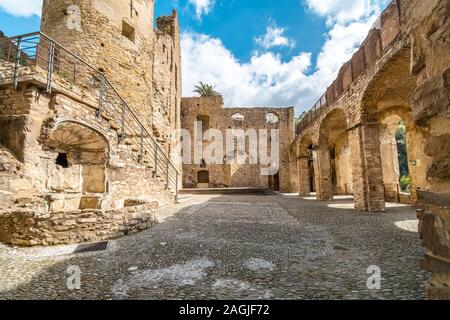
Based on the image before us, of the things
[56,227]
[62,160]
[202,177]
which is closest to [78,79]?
[62,160]

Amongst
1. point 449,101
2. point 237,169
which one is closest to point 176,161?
point 237,169

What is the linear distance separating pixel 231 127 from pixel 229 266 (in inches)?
828

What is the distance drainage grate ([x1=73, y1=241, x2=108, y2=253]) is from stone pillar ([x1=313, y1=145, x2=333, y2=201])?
36.3ft

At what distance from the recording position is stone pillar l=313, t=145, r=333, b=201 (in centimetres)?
1227

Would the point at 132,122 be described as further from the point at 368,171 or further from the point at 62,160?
the point at 368,171

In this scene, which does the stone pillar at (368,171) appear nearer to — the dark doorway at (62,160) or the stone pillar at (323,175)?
the stone pillar at (323,175)

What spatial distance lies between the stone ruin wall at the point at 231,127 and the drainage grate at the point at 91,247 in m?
18.3

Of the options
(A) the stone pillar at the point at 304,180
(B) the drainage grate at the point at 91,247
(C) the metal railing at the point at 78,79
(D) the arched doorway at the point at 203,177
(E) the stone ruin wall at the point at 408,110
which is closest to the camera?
(E) the stone ruin wall at the point at 408,110

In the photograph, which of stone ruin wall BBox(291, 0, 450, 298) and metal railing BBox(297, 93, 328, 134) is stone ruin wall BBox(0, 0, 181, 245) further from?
metal railing BBox(297, 93, 328, 134)

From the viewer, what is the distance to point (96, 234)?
448cm

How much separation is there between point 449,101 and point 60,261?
4673 mm

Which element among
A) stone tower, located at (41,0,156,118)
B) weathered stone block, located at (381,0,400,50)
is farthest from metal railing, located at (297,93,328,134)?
stone tower, located at (41,0,156,118)

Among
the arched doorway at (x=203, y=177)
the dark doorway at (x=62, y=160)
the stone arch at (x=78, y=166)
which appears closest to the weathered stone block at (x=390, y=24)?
the stone arch at (x=78, y=166)

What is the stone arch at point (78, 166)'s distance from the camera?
22.2 feet
